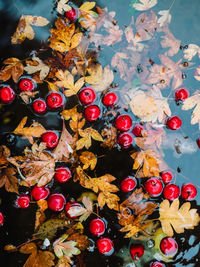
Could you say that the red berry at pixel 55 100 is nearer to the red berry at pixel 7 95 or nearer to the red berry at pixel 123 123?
the red berry at pixel 7 95

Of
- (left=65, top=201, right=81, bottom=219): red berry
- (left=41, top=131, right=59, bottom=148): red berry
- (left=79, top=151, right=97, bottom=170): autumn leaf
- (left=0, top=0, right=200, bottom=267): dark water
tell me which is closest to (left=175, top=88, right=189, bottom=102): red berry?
(left=0, top=0, right=200, bottom=267): dark water

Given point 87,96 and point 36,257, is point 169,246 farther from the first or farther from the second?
point 87,96

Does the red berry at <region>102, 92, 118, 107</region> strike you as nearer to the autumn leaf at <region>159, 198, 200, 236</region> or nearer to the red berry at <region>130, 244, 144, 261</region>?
the autumn leaf at <region>159, 198, 200, 236</region>

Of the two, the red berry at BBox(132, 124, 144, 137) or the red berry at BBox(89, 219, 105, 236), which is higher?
the red berry at BBox(132, 124, 144, 137)

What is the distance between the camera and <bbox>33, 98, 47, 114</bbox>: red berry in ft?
4.85

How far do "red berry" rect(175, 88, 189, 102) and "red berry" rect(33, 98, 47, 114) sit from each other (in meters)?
0.79

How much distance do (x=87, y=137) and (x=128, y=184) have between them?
1.18ft

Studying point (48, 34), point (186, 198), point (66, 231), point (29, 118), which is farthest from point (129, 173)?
point (48, 34)

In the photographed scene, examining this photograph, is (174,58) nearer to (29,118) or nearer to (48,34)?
(48,34)

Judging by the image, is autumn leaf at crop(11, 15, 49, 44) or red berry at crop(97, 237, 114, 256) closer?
red berry at crop(97, 237, 114, 256)

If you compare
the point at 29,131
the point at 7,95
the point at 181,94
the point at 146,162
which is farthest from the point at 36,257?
the point at 181,94

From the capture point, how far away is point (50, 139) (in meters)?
1.47

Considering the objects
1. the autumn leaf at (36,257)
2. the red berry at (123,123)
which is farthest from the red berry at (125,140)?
the autumn leaf at (36,257)

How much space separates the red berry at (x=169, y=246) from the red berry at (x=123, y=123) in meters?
0.68
